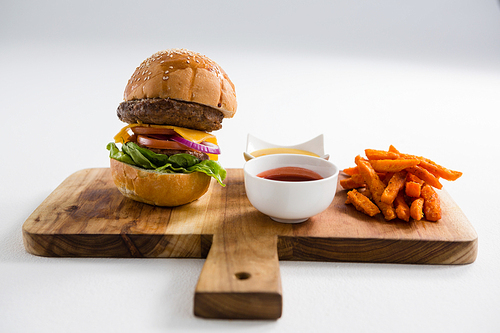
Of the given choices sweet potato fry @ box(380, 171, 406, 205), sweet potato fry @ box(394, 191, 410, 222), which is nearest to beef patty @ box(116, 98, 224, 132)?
sweet potato fry @ box(380, 171, 406, 205)

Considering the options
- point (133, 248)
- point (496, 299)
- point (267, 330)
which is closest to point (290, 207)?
point (267, 330)

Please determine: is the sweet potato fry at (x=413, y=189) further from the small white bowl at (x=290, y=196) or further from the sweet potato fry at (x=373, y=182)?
the small white bowl at (x=290, y=196)

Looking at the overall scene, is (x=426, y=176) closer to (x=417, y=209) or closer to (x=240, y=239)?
(x=417, y=209)

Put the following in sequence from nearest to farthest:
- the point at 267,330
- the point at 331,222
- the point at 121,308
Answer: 1. the point at 267,330
2. the point at 121,308
3. the point at 331,222

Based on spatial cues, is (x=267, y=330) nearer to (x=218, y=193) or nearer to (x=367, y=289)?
(x=367, y=289)

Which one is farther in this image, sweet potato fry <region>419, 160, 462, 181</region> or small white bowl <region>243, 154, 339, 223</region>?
sweet potato fry <region>419, 160, 462, 181</region>

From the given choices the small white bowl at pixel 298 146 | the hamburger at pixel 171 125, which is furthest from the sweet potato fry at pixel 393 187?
the hamburger at pixel 171 125

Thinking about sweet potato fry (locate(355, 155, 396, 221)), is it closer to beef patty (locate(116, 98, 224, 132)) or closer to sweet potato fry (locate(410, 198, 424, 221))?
sweet potato fry (locate(410, 198, 424, 221))
